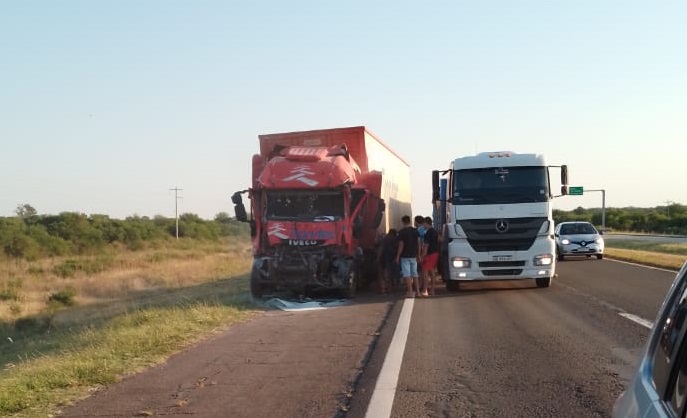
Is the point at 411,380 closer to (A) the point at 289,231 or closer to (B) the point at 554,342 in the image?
(B) the point at 554,342

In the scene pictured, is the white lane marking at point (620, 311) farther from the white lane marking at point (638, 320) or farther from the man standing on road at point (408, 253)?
A: the man standing on road at point (408, 253)

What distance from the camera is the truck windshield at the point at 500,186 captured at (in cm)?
1748

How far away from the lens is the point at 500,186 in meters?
17.6

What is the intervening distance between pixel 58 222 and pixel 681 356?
280ft

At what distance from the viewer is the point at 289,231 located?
56.7 ft

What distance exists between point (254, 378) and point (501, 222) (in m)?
10.3

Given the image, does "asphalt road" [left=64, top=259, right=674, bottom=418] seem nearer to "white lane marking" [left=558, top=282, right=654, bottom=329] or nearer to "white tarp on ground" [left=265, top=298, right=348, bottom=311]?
"white lane marking" [left=558, top=282, right=654, bottom=329]

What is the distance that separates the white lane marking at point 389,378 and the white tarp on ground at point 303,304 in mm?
4226

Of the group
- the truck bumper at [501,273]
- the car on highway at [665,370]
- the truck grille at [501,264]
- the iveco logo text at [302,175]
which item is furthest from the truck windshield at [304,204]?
the car on highway at [665,370]

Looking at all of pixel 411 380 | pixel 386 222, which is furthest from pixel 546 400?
pixel 386 222

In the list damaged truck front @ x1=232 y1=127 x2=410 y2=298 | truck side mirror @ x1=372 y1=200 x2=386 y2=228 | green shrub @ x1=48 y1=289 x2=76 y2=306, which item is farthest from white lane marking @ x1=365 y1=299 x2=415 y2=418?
green shrub @ x1=48 y1=289 x2=76 y2=306

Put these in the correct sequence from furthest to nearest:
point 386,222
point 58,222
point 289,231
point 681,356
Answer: point 58,222 → point 386,222 → point 289,231 → point 681,356

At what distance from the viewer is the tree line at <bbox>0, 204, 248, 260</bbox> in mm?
67750

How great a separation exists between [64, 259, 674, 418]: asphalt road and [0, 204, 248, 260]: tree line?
59338 mm
